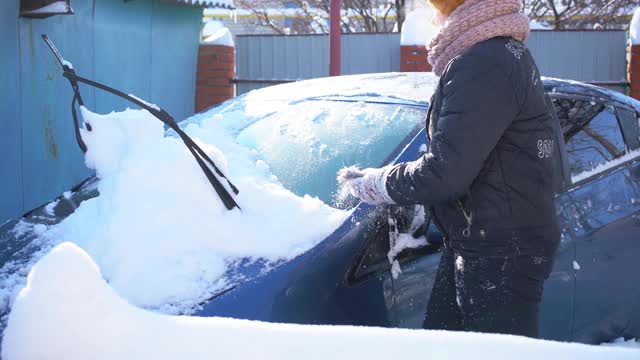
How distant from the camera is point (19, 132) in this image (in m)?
5.21

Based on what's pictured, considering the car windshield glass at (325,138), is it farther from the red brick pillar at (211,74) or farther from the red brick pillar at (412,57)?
the red brick pillar at (412,57)

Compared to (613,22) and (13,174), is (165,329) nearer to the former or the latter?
(13,174)

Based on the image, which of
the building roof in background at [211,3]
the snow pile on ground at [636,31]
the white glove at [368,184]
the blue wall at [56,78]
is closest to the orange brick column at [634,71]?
the snow pile on ground at [636,31]

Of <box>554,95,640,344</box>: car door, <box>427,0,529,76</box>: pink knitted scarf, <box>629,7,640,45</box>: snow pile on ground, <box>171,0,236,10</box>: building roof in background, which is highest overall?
<box>171,0,236,10</box>: building roof in background

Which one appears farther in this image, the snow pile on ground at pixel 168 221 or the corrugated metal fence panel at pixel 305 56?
the corrugated metal fence panel at pixel 305 56

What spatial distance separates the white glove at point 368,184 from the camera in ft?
7.56

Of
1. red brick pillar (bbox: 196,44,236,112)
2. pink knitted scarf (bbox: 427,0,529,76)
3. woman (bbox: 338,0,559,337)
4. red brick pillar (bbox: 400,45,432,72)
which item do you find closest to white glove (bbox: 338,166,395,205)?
woman (bbox: 338,0,559,337)

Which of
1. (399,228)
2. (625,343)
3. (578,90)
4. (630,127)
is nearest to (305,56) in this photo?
(630,127)

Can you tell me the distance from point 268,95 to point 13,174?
255 centimetres

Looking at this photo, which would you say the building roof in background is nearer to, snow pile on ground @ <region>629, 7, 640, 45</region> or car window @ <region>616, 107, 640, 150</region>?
snow pile on ground @ <region>629, 7, 640, 45</region>

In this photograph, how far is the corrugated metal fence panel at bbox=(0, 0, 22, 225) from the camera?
500cm

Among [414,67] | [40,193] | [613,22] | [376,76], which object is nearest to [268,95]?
[376,76]

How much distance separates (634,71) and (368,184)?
875 centimetres

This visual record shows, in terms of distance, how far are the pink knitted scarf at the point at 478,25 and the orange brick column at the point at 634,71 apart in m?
8.37
